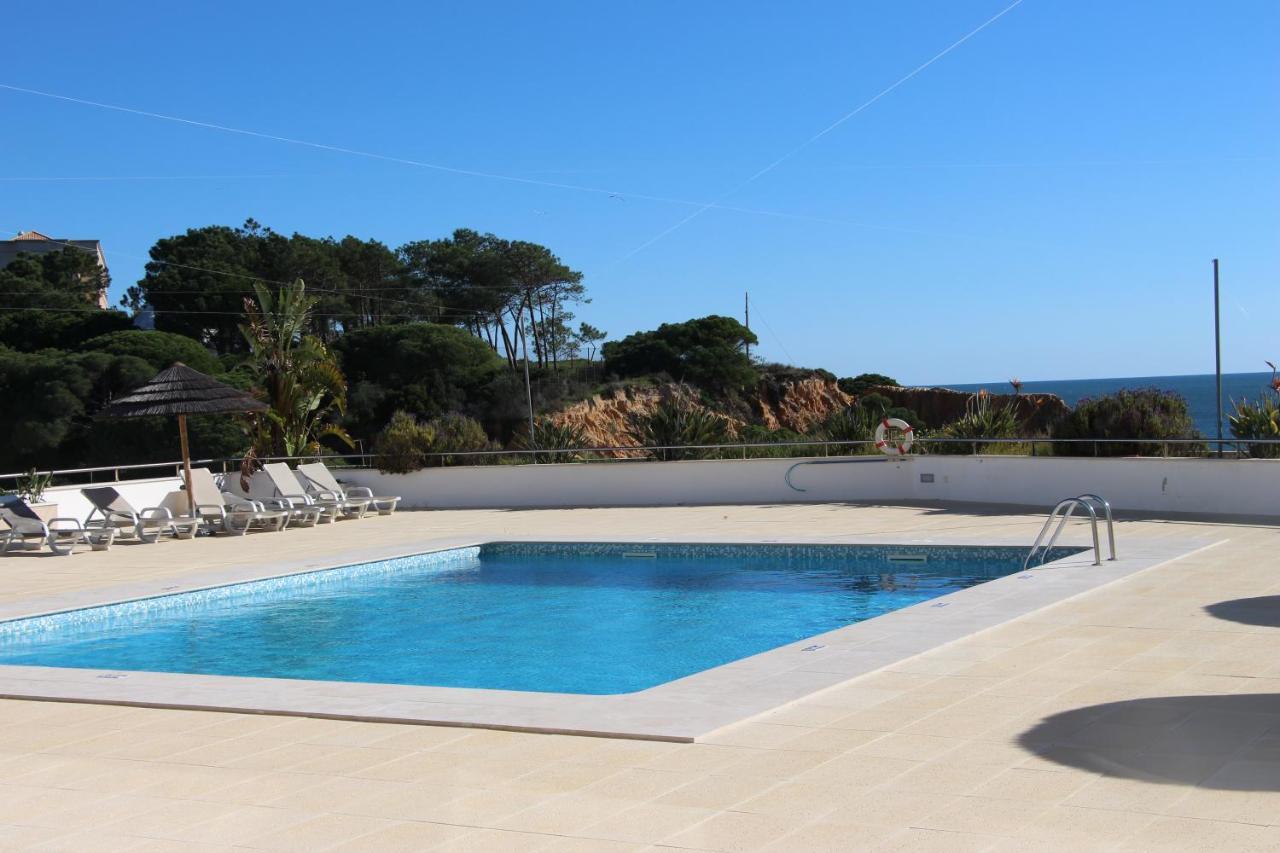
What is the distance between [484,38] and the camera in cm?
1853

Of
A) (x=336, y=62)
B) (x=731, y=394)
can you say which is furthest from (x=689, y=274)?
(x=336, y=62)

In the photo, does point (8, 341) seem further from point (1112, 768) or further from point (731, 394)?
point (1112, 768)

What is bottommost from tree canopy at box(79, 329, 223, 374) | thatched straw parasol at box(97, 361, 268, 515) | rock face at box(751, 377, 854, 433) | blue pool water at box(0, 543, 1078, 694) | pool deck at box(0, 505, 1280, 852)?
blue pool water at box(0, 543, 1078, 694)

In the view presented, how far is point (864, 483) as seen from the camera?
16328mm

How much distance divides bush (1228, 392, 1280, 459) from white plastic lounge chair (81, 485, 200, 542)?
12716 millimetres

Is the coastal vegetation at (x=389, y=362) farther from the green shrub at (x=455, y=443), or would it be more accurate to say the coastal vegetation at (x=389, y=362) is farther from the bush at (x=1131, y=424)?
the bush at (x=1131, y=424)

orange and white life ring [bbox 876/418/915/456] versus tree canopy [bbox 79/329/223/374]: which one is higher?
tree canopy [bbox 79/329/223/374]

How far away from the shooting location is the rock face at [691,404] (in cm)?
4200

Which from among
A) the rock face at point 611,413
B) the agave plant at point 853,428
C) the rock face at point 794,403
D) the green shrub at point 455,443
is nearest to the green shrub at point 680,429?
the agave plant at point 853,428

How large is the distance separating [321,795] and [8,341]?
127 ft

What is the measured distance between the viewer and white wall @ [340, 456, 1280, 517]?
1305 cm

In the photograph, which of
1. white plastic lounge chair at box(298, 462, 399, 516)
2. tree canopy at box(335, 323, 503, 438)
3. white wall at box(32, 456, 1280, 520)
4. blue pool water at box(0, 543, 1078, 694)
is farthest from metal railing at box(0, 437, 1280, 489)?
tree canopy at box(335, 323, 503, 438)

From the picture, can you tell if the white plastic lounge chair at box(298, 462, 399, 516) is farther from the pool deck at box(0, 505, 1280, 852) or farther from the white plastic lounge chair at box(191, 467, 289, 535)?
the pool deck at box(0, 505, 1280, 852)

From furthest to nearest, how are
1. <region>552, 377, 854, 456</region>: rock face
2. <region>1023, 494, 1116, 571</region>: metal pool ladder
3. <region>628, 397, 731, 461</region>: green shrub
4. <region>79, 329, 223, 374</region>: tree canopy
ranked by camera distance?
<region>552, 377, 854, 456</region>: rock face → <region>79, 329, 223, 374</region>: tree canopy → <region>628, 397, 731, 461</region>: green shrub → <region>1023, 494, 1116, 571</region>: metal pool ladder
